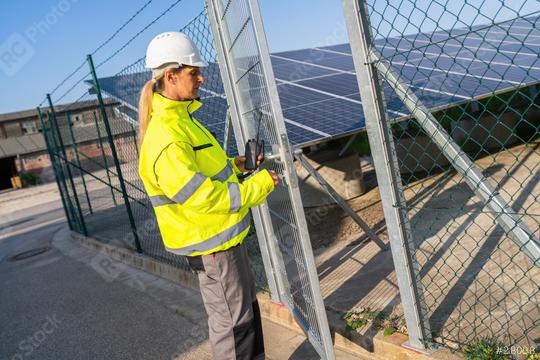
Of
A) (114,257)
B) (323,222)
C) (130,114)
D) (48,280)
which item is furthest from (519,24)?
(48,280)

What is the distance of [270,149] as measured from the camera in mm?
3068

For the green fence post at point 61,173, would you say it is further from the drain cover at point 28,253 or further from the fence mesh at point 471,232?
the fence mesh at point 471,232

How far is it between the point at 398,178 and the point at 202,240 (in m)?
1.17

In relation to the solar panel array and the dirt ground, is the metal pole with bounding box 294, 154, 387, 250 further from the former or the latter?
the solar panel array

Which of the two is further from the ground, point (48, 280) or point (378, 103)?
point (378, 103)

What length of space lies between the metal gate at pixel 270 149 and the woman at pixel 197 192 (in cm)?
33

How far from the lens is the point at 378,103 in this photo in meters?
2.62

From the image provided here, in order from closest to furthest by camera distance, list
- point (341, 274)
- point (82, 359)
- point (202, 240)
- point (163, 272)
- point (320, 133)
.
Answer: point (202, 240) → point (82, 359) → point (341, 274) → point (320, 133) → point (163, 272)

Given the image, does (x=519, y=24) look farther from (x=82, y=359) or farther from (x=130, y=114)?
(x=82, y=359)

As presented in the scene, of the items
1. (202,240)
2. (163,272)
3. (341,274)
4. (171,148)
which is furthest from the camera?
(163,272)

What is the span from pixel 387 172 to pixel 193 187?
3.65 ft

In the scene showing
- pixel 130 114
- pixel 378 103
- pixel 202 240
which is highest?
pixel 130 114

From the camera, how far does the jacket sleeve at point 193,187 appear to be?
2.29 metres

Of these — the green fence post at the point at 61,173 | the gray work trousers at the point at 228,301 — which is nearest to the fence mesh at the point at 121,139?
the green fence post at the point at 61,173
